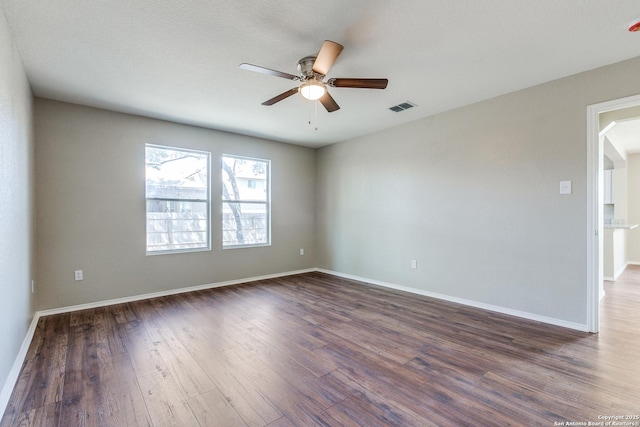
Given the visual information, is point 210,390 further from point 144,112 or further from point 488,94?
point 488,94

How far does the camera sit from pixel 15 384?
6.47 ft

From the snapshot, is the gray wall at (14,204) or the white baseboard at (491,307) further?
the white baseboard at (491,307)

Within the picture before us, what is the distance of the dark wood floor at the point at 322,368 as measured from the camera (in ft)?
5.52

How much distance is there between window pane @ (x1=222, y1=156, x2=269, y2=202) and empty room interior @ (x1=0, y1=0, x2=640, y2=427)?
1.5 inches

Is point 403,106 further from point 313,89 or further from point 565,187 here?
point 565,187

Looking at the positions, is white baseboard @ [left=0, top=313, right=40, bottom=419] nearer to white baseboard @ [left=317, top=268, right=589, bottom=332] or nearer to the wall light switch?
white baseboard @ [left=317, top=268, right=589, bottom=332]

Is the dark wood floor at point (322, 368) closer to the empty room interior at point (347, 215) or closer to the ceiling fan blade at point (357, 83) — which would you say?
the empty room interior at point (347, 215)

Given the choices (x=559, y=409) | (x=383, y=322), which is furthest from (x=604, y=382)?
(x=383, y=322)

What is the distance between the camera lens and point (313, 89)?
248 cm

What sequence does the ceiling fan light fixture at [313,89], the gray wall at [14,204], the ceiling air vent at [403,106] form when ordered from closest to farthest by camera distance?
the gray wall at [14,204], the ceiling fan light fixture at [313,89], the ceiling air vent at [403,106]

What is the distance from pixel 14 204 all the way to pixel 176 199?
2.10 metres

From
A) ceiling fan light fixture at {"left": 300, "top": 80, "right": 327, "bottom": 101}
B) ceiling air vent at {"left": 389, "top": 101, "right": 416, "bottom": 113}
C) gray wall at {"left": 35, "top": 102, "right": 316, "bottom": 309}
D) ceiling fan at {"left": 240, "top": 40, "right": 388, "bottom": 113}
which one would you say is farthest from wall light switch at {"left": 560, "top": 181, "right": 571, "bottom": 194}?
gray wall at {"left": 35, "top": 102, "right": 316, "bottom": 309}

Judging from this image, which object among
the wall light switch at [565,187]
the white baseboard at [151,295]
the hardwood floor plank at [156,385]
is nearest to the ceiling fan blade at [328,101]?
the wall light switch at [565,187]

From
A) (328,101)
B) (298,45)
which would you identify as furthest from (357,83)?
(298,45)
